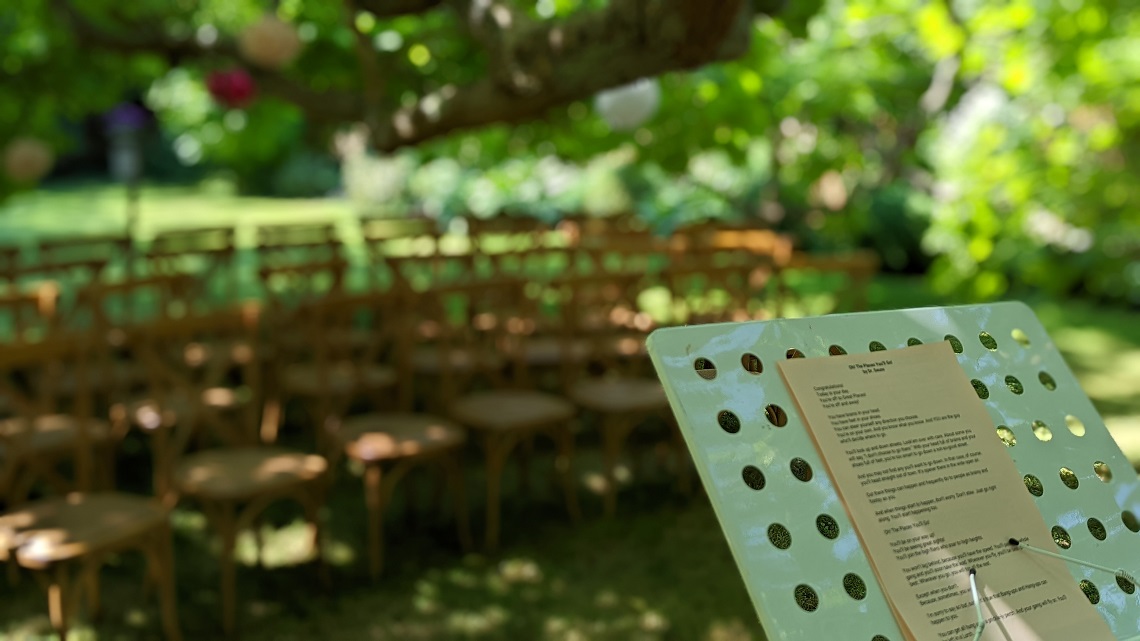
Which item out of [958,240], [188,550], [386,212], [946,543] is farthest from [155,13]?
[386,212]

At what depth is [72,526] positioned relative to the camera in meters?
2.92

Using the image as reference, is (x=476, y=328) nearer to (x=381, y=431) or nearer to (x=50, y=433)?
(x=381, y=431)

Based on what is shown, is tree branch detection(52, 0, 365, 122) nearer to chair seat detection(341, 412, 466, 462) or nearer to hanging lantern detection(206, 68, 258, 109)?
hanging lantern detection(206, 68, 258, 109)

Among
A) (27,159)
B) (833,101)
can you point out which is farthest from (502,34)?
(833,101)

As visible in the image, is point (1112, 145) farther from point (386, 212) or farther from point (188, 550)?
point (386, 212)

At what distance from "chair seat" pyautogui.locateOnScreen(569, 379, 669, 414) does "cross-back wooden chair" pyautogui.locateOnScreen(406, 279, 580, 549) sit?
88mm

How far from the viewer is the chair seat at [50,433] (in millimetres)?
3420

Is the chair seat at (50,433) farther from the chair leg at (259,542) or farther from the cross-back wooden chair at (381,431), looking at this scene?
the cross-back wooden chair at (381,431)

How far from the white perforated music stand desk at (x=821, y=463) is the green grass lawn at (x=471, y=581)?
2181 mm

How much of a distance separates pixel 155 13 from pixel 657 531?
5422 millimetres

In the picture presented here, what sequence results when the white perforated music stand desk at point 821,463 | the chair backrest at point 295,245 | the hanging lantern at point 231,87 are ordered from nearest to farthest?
the white perforated music stand desk at point 821,463
the hanging lantern at point 231,87
the chair backrest at point 295,245

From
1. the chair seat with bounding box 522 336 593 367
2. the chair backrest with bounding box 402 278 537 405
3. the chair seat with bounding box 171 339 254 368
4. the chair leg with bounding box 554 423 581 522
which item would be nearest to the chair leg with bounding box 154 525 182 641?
the chair seat with bounding box 171 339 254 368

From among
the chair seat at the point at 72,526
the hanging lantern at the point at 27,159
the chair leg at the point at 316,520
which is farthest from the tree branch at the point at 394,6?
the hanging lantern at the point at 27,159

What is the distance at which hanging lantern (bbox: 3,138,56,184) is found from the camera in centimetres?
630
